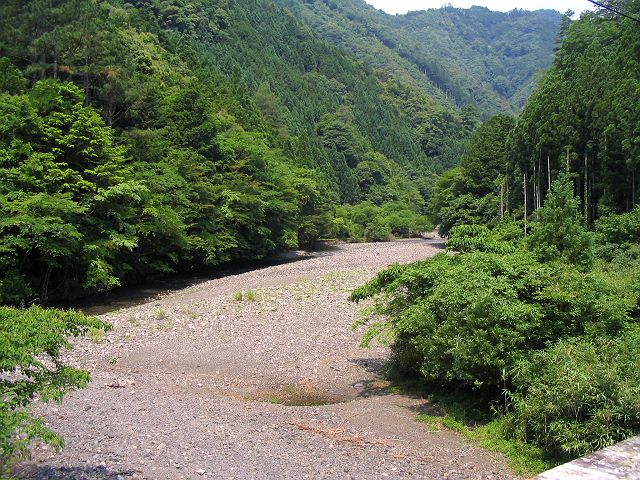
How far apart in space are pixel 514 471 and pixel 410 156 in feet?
363

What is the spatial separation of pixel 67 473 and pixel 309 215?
46.2 metres

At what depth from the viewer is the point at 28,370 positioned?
7.55m

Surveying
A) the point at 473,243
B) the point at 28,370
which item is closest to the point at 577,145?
the point at 473,243

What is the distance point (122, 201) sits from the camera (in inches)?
1056

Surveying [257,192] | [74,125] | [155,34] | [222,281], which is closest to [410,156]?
[155,34]

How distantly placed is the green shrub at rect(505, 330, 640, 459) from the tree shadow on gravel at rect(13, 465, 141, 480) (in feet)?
22.8

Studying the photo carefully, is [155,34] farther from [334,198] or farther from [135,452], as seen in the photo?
[135,452]

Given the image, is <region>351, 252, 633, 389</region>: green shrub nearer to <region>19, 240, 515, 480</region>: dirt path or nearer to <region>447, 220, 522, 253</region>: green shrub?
<region>19, 240, 515, 480</region>: dirt path

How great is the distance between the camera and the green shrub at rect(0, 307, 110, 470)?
6.73m

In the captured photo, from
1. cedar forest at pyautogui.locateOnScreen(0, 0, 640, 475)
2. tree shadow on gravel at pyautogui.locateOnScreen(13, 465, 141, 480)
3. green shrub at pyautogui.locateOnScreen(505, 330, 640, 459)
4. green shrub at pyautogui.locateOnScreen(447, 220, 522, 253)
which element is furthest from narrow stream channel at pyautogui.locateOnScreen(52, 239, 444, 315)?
green shrub at pyautogui.locateOnScreen(505, 330, 640, 459)

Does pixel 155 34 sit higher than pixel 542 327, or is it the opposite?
pixel 155 34

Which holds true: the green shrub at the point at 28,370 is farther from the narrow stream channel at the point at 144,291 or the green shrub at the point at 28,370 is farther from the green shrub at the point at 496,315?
the narrow stream channel at the point at 144,291

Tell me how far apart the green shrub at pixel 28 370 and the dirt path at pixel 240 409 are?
2.12 meters

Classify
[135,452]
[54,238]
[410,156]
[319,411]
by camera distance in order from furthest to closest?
[410,156]
[54,238]
[319,411]
[135,452]
